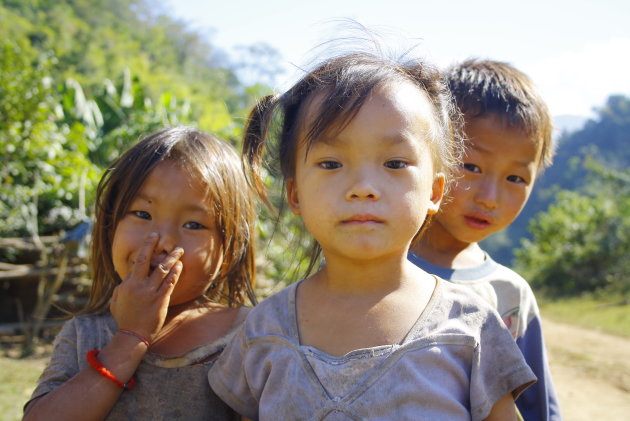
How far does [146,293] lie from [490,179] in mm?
1058

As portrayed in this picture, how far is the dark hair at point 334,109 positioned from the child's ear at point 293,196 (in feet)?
0.07

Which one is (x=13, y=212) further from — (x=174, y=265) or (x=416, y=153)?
(x=416, y=153)

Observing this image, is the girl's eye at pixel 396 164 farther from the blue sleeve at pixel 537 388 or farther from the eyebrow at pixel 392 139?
the blue sleeve at pixel 537 388

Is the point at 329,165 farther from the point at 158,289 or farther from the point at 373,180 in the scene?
the point at 158,289

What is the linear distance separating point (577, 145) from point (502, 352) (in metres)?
43.6

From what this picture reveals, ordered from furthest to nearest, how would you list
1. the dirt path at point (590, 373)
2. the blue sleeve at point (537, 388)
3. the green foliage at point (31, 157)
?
1. the green foliage at point (31, 157)
2. the dirt path at point (590, 373)
3. the blue sleeve at point (537, 388)

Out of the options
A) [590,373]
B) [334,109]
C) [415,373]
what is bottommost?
[590,373]

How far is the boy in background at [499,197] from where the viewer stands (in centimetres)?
169

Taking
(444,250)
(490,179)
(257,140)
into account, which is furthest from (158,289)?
(490,179)

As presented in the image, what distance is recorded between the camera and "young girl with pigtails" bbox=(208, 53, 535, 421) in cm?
119

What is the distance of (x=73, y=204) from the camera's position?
5719mm

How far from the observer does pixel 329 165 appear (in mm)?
1291

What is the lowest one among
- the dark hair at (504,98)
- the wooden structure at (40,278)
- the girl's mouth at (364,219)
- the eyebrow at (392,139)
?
the wooden structure at (40,278)

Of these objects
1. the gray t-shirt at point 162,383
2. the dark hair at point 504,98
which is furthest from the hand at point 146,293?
the dark hair at point 504,98
